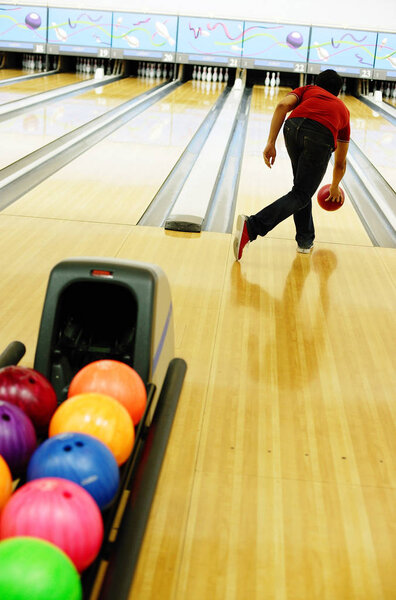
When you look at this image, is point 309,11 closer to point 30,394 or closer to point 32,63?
point 32,63

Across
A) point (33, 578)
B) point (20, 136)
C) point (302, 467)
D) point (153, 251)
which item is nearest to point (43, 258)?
point (153, 251)

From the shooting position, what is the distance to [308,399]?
2.22 meters

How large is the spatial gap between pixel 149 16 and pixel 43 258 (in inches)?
315

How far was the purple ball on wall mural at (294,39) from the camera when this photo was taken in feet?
32.7

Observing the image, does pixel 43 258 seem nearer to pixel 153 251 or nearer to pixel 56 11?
pixel 153 251

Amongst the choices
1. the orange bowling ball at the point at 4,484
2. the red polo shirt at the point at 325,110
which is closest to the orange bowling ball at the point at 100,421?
the orange bowling ball at the point at 4,484

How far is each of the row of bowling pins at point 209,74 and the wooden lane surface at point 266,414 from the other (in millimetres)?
7587

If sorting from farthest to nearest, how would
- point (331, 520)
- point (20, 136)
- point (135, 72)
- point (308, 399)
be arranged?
point (135, 72) → point (20, 136) → point (308, 399) → point (331, 520)

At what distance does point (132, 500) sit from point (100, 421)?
191 mm

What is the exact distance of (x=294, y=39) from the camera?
32.8ft

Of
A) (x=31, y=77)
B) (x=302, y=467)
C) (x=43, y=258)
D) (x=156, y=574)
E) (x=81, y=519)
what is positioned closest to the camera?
(x=81, y=519)

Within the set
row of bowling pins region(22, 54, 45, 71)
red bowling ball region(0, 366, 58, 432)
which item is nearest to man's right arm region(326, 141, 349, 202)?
red bowling ball region(0, 366, 58, 432)

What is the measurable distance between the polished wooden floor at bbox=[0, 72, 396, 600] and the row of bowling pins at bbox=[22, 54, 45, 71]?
7.20 m

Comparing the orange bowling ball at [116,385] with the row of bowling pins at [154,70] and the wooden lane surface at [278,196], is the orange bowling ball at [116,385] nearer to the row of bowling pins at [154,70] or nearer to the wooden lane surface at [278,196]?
the wooden lane surface at [278,196]
